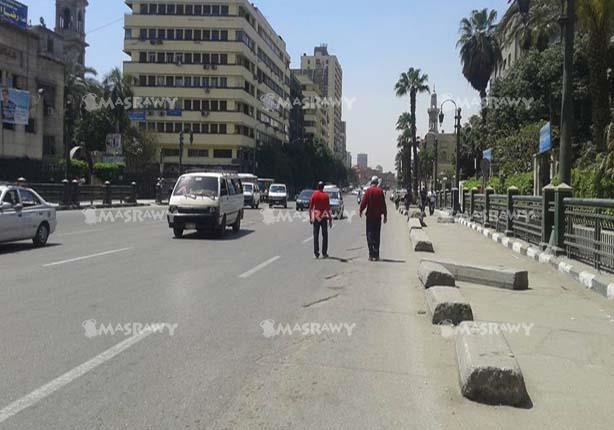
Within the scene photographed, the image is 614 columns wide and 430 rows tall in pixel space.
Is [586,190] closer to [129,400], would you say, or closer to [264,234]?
[264,234]

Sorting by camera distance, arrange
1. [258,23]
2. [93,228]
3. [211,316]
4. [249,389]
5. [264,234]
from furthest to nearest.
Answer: [258,23], [93,228], [264,234], [211,316], [249,389]

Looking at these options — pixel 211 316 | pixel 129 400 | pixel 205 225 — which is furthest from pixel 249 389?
pixel 205 225

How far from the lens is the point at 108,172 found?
193 feet

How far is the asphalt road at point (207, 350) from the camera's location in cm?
475

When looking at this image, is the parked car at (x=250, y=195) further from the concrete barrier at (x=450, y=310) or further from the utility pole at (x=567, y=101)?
the concrete barrier at (x=450, y=310)

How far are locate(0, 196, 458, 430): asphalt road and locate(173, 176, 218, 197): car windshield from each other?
24.6ft

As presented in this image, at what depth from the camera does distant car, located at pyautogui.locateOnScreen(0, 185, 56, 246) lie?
49.6ft

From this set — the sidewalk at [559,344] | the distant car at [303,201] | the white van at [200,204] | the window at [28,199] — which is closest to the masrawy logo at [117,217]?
the white van at [200,204]

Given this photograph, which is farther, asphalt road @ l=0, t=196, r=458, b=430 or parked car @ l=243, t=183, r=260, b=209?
parked car @ l=243, t=183, r=260, b=209

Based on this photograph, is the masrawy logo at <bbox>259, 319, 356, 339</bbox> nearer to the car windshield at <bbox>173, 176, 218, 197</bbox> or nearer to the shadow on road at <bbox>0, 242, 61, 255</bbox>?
the shadow on road at <bbox>0, 242, 61, 255</bbox>

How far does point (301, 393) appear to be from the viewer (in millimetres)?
5215

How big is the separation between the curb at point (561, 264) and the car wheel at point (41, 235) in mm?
12100

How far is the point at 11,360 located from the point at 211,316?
2640 mm

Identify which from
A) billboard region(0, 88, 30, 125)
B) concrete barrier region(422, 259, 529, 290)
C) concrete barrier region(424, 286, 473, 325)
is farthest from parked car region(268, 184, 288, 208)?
concrete barrier region(424, 286, 473, 325)
